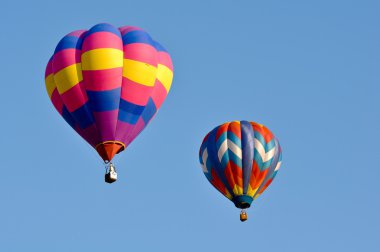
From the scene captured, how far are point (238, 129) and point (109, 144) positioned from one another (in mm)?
6691

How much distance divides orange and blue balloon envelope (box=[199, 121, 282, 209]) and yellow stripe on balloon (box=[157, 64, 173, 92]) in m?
4.18

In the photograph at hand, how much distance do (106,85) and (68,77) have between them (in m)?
1.07

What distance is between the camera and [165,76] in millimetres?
32500

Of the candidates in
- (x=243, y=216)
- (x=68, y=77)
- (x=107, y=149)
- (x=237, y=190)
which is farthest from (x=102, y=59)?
(x=243, y=216)

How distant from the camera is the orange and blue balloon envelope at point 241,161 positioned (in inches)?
1412

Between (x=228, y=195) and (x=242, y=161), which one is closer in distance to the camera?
(x=242, y=161)

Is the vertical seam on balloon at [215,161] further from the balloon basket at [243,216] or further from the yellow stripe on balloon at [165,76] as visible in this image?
the yellow stripe on balloon at [165,76]

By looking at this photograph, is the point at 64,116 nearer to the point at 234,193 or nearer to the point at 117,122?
the point at 117,122

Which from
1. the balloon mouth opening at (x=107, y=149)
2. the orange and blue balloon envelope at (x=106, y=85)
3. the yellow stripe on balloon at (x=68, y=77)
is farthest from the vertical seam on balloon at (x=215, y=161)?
the yellow stripe on balloon at (x=68, y=77)

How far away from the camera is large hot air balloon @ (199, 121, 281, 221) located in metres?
35.9

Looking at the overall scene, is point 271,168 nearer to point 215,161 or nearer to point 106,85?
point 215,161

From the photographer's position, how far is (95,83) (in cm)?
3112

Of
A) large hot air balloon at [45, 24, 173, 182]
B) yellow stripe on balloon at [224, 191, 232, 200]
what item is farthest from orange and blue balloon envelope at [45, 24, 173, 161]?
yellow stripe on balloon at [224, 191, 232, 200]

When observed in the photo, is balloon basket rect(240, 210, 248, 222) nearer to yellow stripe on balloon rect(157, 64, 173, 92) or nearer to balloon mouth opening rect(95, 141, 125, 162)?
yellow stripe on balloon rect(157, 64, 173, 92)
